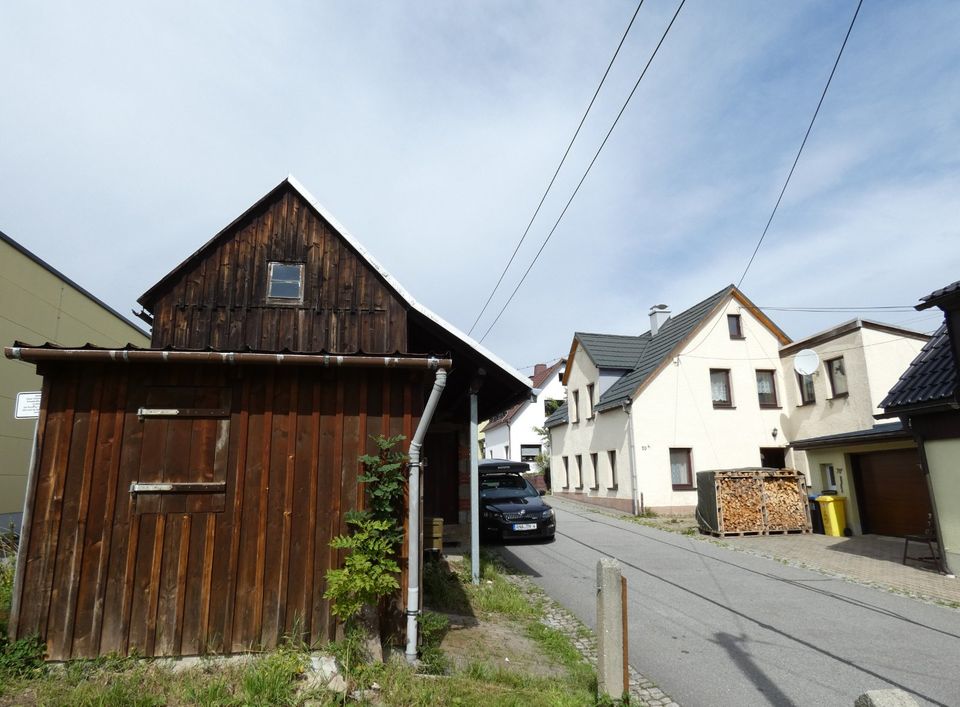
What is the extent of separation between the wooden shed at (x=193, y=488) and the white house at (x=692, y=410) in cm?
1615

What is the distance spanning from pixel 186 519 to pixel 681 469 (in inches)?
730

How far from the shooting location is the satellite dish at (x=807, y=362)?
18.8 meters

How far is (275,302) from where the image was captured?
31.9 feet

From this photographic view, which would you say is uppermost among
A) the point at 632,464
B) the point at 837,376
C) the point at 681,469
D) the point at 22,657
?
the point at 837,376

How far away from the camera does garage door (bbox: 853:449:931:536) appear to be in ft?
43.1

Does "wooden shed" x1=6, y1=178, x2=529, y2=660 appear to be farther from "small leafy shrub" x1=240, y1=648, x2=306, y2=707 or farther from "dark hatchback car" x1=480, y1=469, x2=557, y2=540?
"dark hatchback car" x1=480, y1=469, x2=557, y2=540

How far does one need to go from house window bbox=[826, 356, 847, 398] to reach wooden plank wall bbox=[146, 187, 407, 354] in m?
15.3

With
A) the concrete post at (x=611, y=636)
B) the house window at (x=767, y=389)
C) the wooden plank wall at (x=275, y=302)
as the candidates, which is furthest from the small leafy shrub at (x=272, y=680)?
the house window at (x=767, y=389)

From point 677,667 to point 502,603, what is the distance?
2.50 m

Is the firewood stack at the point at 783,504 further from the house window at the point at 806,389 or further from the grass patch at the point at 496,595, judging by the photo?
the grass patch at the point at 496,595

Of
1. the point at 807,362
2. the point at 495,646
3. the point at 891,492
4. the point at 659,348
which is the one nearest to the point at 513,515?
the point at 495,646

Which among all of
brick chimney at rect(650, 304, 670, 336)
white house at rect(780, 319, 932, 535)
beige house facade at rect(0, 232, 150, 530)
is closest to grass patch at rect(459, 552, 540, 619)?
beige house facade at rect(0, 232, 150, 530)

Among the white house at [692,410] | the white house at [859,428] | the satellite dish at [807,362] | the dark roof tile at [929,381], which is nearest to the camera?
the dark roof tile at [929,381]

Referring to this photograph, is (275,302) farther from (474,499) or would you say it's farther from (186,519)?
(186,519)
